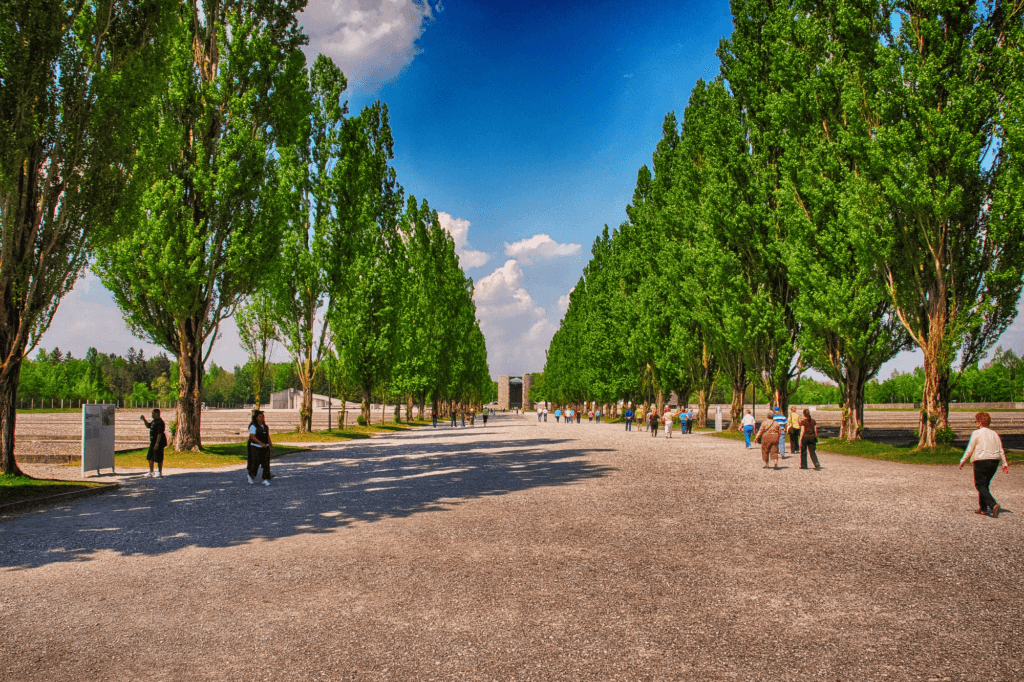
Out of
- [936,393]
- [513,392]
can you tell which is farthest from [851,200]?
[513,392]

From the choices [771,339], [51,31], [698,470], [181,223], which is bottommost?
[698,470]

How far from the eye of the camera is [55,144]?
12.5 metres

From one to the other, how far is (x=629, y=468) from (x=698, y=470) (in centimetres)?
162

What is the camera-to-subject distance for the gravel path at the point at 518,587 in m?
3.97

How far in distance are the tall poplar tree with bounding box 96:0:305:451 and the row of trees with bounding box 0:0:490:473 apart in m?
0.04

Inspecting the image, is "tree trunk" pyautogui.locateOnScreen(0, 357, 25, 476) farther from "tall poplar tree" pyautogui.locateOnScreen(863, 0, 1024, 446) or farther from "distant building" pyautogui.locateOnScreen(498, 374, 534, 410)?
"distant building" pyautogui.locateOnScreen(498, 374, 534, 410)

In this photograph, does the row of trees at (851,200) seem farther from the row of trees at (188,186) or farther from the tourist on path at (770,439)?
the row of trees at (188,186)

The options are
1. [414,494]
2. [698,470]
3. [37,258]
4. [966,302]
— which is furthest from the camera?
[966,302]

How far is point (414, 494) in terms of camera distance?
11.2 metres

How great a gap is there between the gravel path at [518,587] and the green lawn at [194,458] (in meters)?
5.95

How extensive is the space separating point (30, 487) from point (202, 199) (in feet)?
32.6

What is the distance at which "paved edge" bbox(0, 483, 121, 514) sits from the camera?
9758 millimetres

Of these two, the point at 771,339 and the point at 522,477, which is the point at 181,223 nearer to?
the point at 522,477

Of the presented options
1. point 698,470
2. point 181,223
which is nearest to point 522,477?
point 698,470
